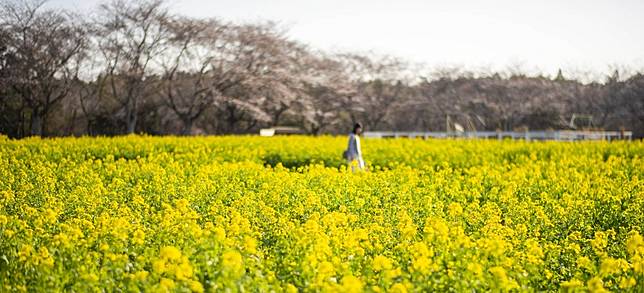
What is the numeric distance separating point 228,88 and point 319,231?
2550 cm

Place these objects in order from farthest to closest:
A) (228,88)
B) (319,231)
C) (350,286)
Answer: (228,88) < (319,231) < (350,286)

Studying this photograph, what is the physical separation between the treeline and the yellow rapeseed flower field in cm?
1364

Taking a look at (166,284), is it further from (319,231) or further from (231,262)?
(319,231)

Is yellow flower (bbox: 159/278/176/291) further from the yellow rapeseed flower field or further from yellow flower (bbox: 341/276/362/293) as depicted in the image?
yellow flower (bbox: 341/276/362/293)

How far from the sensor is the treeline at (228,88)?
77.3 feet

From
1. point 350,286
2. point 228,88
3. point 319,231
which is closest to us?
point 350,286

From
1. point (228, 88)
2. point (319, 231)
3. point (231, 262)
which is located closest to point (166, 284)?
point (231, 262)

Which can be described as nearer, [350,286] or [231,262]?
[350,286]

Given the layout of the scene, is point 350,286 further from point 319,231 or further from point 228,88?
point 228,88

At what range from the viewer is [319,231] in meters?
4.91

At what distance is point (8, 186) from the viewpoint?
799 cm

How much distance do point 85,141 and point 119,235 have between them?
12609 mm

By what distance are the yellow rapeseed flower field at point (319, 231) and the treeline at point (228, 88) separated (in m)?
13.6

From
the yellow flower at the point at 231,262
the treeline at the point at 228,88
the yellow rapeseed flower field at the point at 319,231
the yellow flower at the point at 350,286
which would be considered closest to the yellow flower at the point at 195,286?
the yellow rapeseed flower field at the point at 319,231
